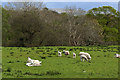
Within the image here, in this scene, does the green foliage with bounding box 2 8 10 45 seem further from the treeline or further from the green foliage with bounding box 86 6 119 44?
the green foliage with bounding box 86 6 119 44

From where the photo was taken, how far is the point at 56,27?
46.9 meters

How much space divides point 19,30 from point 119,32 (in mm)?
26460

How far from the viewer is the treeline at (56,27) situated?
40.2 meters

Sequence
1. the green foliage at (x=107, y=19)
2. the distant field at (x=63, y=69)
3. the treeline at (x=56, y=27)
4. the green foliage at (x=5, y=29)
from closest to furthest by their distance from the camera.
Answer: the distant field at (x=63, y=69)
the green foliage at (x=5, y=29)
the treeline at (x=56, y=27)
the green foliage at (x=107, y=19)

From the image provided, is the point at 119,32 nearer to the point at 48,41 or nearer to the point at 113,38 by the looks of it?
the point at 113,38

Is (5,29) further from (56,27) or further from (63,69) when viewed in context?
(63,69)

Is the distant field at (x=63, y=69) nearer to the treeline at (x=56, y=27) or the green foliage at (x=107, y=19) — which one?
the treeline at (x=56, y=27)

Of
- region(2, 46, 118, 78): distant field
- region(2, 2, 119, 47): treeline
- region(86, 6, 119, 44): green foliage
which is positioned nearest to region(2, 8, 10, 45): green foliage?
region(2, 2, 119, 47): treeline

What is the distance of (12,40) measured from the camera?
41.8 meters

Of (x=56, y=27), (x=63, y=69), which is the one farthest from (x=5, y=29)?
(x=63, y=69)

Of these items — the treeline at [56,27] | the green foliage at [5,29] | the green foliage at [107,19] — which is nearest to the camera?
the green foliage at [5,29]

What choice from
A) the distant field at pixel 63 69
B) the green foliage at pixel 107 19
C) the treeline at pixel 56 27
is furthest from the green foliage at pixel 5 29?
the green foliage at pixel 107 19

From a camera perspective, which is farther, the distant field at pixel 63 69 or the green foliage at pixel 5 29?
the green foliage at pixel 5 29

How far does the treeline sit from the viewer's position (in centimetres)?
4021
